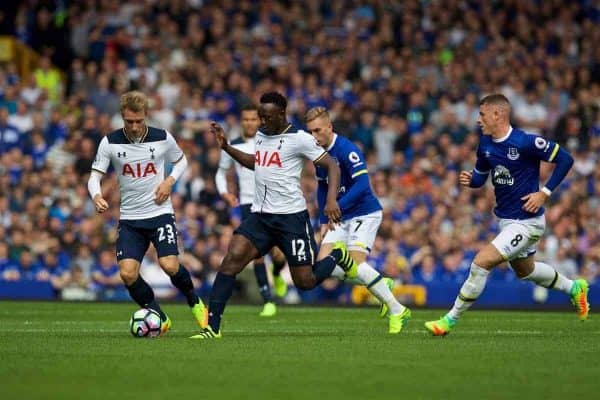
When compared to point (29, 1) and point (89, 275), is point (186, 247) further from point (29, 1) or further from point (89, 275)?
point (29, 1)

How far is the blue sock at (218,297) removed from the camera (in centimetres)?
1262

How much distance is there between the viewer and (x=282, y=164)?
1279 centimetres

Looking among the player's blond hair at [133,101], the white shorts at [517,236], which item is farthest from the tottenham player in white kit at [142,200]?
the white shorts at [517,236]

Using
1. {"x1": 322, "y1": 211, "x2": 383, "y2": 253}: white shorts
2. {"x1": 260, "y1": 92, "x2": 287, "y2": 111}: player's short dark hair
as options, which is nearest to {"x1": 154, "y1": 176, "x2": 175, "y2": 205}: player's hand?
{"x1": 260, "y1": 92, "x2": 287, "y2": 111}: player's short dark hair

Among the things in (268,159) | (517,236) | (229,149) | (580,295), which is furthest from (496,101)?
(580,295)

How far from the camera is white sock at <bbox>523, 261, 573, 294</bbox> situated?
14.6 meters

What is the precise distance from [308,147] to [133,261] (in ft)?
6.91

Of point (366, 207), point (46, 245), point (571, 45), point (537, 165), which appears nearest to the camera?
point (537, 165)

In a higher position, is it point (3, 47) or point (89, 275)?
point (3, 47)

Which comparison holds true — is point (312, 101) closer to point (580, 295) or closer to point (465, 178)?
point (580, 295)

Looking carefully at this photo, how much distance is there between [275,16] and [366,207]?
1423cm

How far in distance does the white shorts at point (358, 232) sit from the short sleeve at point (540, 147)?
2432mm

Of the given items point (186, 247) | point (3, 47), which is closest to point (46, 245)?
point (186, 247)

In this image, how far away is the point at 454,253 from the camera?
24000 mm
